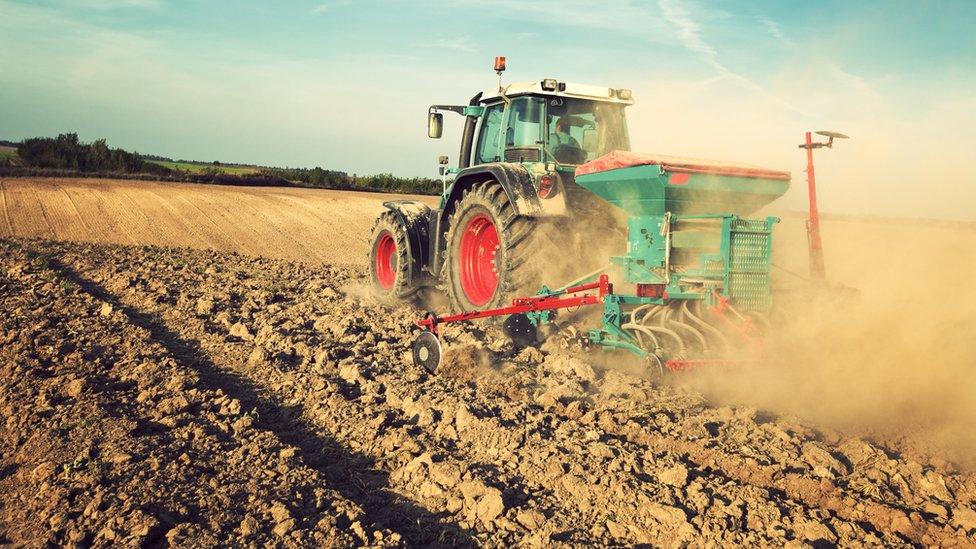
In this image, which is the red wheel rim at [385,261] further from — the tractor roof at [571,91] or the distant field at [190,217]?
the distant field at [190,217]

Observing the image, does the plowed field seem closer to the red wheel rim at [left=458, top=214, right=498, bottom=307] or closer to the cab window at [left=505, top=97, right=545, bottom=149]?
the red wheel rim at [left=458, top=214, right=498, bottom=307]

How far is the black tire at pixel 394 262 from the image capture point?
8.57 meters

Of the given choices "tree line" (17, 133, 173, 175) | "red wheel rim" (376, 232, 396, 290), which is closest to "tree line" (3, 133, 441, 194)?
"tree line" (17, 133, 173, 175)

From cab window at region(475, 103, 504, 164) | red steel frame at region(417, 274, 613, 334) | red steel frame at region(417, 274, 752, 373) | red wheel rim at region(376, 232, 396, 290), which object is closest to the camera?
red steel frame at region(417, 274, 752, 373)

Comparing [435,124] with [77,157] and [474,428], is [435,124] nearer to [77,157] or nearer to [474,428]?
[474,428]

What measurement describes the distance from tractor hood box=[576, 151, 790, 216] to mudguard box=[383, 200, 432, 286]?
276 centimetres

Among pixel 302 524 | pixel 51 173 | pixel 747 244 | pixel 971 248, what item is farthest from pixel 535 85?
pixel 51 173

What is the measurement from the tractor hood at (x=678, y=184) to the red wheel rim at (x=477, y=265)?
1.45m

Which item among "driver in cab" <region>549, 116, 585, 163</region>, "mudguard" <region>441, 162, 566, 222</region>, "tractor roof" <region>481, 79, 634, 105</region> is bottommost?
"mudguard" <region>441, 162, 566, 222</region>

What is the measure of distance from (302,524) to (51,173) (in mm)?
26818

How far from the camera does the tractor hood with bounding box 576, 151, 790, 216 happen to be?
5566 mm

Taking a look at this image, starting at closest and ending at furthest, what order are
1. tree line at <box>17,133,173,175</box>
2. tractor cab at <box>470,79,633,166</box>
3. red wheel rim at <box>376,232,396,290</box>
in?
1. tractor cab at <box>470,79,633,166</box>
2. red wheel rim at <box>376,232,396,290</box>
3. tree line at <box>17,133,173,175</box>

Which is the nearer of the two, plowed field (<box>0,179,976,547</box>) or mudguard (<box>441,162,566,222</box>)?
plowed field (<box>0,179,976,547</box>)

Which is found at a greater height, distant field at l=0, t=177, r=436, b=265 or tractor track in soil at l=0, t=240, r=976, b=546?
distant field at l=0, t=177, r=436, b=265
